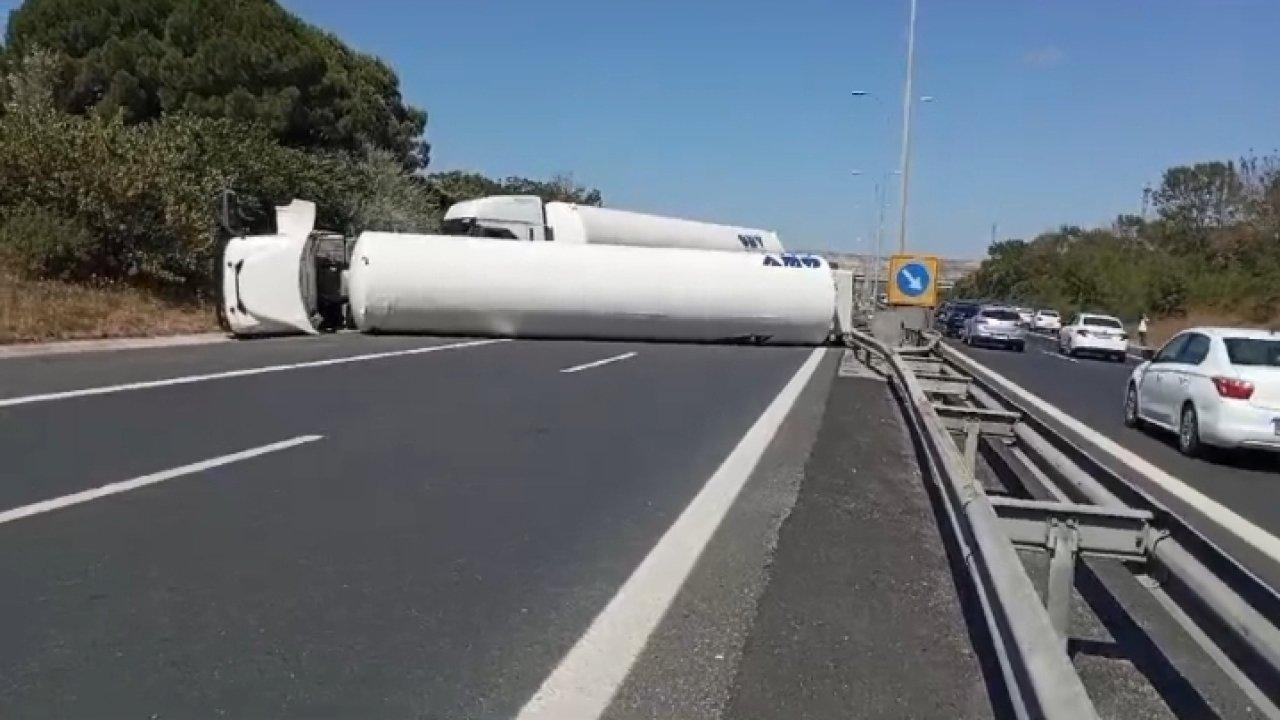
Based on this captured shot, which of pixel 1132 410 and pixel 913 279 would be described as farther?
pixel 913 279

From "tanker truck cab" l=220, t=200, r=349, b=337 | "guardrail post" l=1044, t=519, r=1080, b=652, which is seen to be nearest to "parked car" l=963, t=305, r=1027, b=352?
"tanker truck cab" l=220, t=200, r=349, b=337

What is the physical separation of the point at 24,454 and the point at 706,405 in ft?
26.4

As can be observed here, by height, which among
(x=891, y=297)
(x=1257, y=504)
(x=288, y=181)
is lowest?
(x=1257, y=504)

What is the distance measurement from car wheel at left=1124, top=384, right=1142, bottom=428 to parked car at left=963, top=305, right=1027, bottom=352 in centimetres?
2837

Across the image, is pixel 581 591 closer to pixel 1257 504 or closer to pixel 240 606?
pixel 240 606

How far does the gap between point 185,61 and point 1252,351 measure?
34.2m

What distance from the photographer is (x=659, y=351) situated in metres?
25.5

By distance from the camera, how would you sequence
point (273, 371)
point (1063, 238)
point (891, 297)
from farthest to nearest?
point (1063, 238) → point (891, 297) → point (273, 371)

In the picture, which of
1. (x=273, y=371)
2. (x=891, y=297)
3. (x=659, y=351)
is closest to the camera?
(x=273, y=371)

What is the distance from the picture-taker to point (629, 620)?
18.9ft

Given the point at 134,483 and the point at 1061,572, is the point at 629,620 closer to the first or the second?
the point at 1061,572

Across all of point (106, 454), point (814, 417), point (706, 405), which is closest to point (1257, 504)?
point (814, 417)

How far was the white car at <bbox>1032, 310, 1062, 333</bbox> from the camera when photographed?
6969 centimetres

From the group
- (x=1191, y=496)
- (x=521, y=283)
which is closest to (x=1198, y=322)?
(x=521, y=283)
